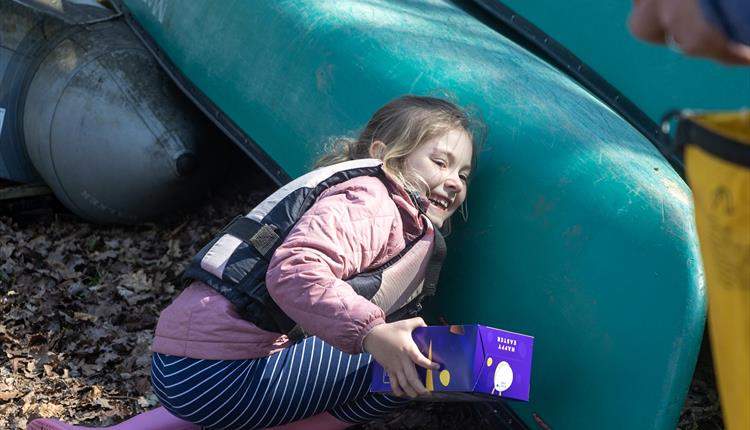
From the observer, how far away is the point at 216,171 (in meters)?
4.85

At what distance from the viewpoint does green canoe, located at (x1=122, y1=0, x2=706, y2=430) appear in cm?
268

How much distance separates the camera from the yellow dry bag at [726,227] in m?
1.30

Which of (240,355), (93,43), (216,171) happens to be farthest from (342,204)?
(93,43)

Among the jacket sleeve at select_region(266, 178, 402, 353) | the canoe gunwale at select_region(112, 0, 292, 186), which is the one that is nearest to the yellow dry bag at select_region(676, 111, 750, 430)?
the jacket sleeve at select_region(266, 178, 402, 353)

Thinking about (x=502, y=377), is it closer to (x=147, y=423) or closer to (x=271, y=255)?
(x=271, y=255)

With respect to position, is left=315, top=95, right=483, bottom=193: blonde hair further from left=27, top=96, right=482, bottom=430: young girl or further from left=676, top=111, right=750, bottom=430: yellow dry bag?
left=676, top=111, right=750, bottom=430: yellow dry bag

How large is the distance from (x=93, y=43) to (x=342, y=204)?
2.60 metres

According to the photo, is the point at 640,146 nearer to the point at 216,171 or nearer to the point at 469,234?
the point at 469,234

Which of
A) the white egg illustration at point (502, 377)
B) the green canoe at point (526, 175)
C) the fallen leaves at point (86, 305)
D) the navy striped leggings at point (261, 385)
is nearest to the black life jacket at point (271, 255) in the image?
the navy striped leggings at point (261, 385)

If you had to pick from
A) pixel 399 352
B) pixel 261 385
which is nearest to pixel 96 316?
pixel 261 385

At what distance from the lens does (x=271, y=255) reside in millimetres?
2746

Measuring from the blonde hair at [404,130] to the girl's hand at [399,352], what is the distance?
1.99 feet

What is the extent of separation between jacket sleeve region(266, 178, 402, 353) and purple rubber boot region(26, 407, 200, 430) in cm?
81

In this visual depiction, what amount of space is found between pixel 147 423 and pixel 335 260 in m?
0.97
